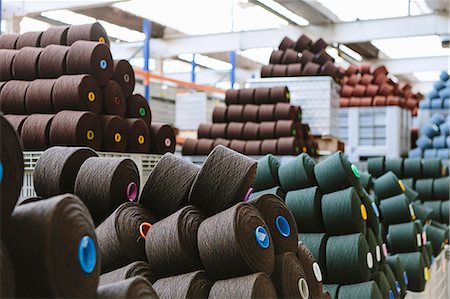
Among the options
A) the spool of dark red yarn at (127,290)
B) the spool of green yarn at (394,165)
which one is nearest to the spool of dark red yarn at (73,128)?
the spool of dark red yarn at (127,290)

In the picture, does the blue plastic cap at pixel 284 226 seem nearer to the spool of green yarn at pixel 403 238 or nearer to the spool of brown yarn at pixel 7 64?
the spool of green yarn at pixel 403 238

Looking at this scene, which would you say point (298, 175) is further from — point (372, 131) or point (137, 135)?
point (372, 131)

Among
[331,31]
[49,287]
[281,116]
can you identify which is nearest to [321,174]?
[49,287]

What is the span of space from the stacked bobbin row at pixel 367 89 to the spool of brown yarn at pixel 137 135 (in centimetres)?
449

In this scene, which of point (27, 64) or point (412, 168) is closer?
point (27, 64)

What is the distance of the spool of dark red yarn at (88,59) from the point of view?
3154 millimetres

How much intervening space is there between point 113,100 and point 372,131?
4583 mm

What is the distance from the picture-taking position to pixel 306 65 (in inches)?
246

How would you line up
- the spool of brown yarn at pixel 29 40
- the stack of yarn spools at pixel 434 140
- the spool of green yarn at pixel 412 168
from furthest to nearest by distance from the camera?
1. the stack of yarn spools at pixel 434 140
2. the spool of green yarn at pixel 412 168
3. the spool of brown yarn at pixel 29 40

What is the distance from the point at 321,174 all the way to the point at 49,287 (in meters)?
1.55

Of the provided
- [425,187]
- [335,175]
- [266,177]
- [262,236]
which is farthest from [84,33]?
[425,187]

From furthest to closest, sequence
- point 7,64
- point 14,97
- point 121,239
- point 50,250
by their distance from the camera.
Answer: point 7,64 < point 14,97 < point 121,239 < point 50,250

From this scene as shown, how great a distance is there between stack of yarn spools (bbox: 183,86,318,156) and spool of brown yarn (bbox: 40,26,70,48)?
222cm

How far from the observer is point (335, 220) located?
7.39 feet
